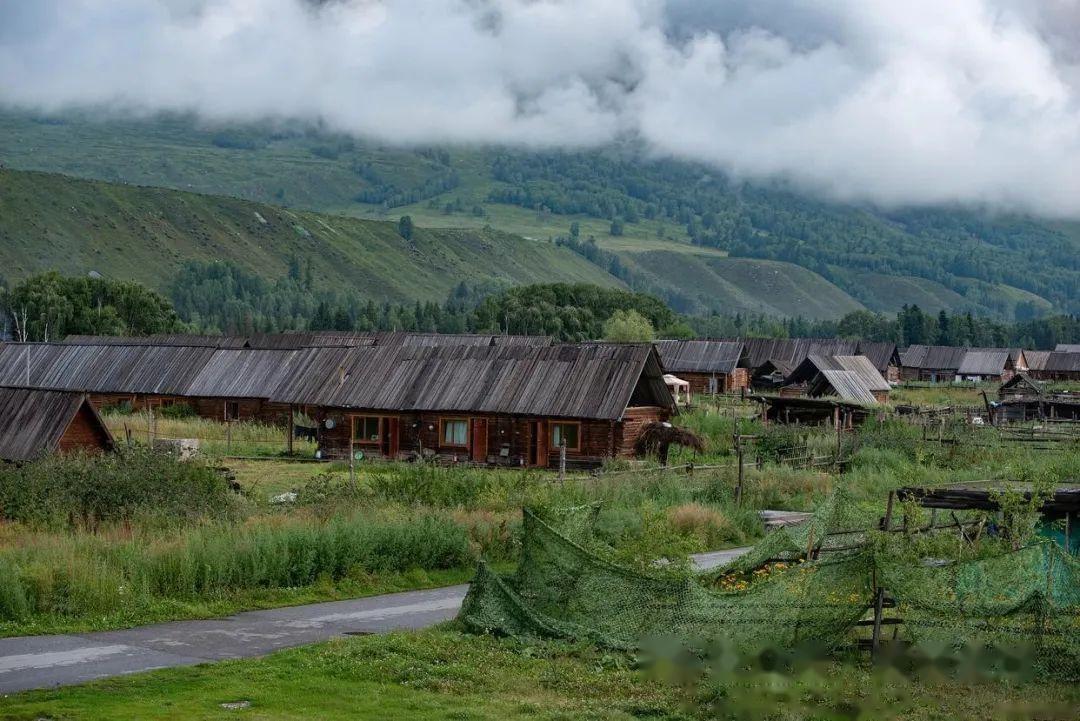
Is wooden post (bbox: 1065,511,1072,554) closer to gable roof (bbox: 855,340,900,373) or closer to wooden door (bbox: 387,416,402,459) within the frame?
wooden door (bbox: 387,416,402,459)

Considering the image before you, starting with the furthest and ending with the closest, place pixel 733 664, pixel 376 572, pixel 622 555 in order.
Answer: pixel 376 572 → pixel 622 555 → pixel 733 664

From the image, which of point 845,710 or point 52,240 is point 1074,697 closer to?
point 845,710

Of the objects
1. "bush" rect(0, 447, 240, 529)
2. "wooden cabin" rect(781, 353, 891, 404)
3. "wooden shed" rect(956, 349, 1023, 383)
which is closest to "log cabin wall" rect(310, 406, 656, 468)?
"wooden cabin" rect(781, 353, 891, 404)

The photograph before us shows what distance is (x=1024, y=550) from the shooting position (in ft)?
52.1

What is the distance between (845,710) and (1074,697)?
2.70 metres

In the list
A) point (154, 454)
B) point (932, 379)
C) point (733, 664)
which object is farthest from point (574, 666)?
point (932, 379)

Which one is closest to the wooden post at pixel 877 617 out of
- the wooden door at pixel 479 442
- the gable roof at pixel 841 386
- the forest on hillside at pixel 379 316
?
the wooden door at pixel 479 442

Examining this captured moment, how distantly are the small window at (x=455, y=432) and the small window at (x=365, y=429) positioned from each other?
331 cm

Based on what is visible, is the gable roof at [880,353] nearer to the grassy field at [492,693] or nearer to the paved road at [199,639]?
the paved road at [199,639]

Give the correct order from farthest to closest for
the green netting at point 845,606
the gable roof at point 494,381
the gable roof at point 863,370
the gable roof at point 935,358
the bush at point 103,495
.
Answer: the gable roof at point 935,358 < the gable roof at point 863,370 < the gable roof at point 494,381 < the bush at point 103,495 < the green netting at point 845,606

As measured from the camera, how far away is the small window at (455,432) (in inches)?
1865

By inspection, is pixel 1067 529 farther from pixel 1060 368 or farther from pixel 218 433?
pixel 1060 368

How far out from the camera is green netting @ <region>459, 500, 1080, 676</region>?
49.3 ft

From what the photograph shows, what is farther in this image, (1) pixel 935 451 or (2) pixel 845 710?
(1) pixel 935 451
